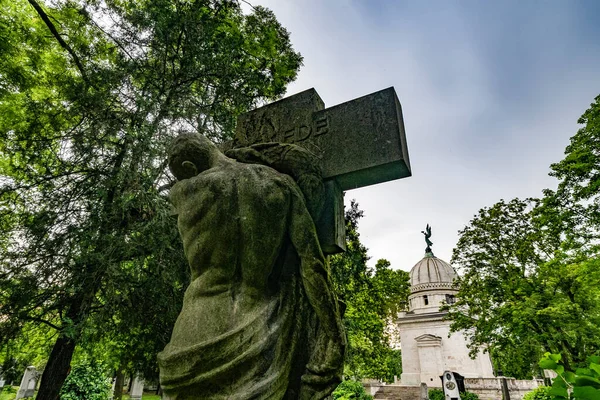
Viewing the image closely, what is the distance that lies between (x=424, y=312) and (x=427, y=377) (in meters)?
6.44

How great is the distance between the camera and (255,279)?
2.23 m

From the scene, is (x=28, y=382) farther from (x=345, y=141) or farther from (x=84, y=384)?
(x=345, y=141)

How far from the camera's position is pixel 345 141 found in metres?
2.91

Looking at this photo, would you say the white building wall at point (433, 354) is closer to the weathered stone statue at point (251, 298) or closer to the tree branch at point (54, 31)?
the tree branch at point (54, 31)

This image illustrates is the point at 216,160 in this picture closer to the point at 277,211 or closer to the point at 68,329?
the point at 277,211

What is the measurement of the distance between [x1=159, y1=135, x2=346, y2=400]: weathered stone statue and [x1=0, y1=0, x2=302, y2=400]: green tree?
18.4ft

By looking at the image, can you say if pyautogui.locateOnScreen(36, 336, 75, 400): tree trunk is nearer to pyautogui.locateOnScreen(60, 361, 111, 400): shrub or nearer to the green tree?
the green tree

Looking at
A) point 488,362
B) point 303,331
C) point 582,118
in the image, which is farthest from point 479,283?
point 303,331

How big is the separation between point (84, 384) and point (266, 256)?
1459 cm

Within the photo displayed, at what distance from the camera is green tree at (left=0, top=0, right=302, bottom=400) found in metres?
7.44

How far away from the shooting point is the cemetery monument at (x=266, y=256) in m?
1.97

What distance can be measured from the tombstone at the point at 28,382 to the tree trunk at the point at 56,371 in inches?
629

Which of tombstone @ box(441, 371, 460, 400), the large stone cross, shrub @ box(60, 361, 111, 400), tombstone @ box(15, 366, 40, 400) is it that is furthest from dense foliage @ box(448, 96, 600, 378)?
tombstone @ box(15, 366, 40, 400)

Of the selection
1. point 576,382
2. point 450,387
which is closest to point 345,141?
point 576,382
